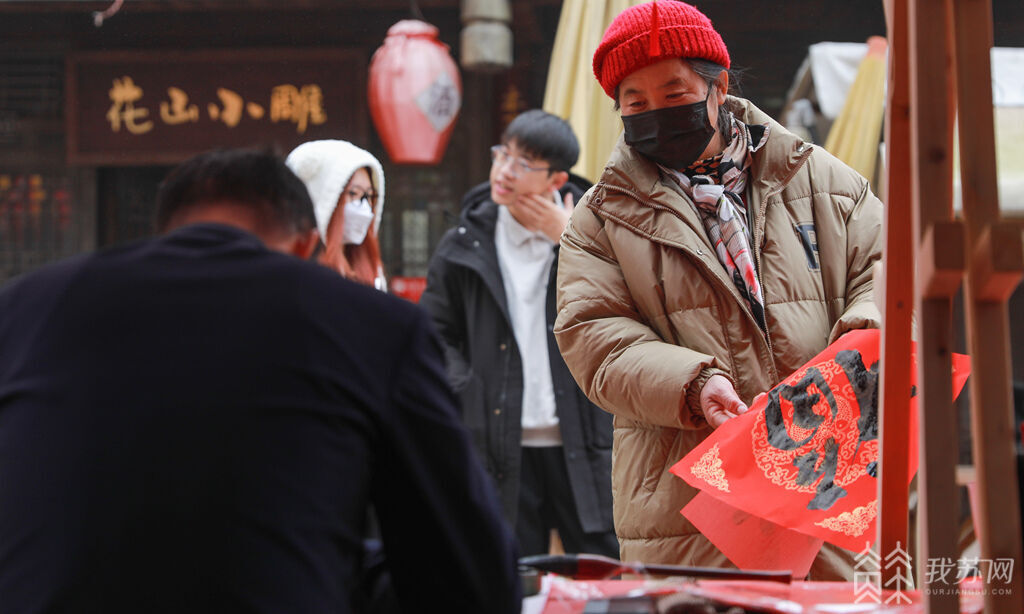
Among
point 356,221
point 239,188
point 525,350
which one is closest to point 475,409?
point 525,350

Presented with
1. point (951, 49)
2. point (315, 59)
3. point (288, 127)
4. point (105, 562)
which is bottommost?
point (105, 562)

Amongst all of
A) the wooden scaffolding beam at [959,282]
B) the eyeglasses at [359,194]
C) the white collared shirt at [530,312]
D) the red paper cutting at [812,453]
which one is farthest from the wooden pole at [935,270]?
the white collared shirt at [530,312]

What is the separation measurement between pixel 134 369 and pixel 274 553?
1.03ft

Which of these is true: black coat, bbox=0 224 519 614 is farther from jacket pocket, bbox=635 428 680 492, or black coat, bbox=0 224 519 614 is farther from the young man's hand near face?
the young man's hand near face

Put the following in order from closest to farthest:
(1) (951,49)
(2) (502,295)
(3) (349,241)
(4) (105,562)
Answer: (4) (105,562)
(1) (951,49)
(3) (349,241)
(2) (502,295)

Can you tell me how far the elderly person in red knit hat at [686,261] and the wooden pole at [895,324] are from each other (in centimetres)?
45

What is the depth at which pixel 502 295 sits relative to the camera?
163 inches

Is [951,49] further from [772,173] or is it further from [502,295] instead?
[502,295]

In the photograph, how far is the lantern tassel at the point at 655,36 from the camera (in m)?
2.63

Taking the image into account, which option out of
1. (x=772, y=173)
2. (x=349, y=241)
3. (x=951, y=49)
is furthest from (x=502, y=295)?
(x=951, y=49)

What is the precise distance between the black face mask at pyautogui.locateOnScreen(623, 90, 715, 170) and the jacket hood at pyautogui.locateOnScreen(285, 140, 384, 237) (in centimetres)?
108

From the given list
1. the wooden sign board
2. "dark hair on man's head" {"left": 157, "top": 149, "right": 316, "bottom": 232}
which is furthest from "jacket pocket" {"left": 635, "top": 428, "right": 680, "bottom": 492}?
the wooden sign board

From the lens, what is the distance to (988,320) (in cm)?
168

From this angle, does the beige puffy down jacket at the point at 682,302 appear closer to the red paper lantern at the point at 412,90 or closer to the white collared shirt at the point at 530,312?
the white collared shirt at the point at 530,312
